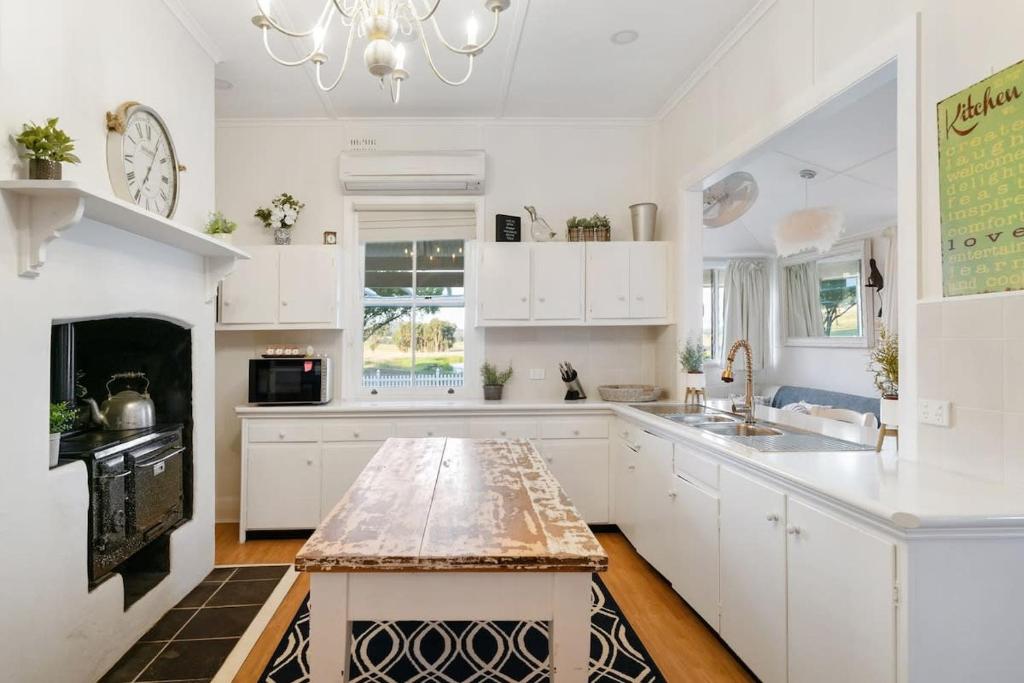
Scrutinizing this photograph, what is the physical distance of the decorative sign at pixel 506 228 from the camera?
3.97 metres

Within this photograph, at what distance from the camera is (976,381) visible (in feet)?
5.34

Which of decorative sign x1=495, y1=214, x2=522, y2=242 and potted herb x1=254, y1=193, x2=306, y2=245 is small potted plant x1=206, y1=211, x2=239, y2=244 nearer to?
potted herb x1=254, y1=193, x2=306, y2=245

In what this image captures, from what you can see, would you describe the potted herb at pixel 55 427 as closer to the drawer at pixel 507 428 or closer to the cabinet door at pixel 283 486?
the cabinet door at pixel 283 486

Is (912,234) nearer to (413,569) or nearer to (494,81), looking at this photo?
(413,569)

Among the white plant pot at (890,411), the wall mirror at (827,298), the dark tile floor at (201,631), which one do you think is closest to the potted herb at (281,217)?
the dark tile floor at (201,631)

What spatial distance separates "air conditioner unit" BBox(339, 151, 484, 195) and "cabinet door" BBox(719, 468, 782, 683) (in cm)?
279

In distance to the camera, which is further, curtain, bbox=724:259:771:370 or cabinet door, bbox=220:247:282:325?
curtain, bbox=724:259:771:370

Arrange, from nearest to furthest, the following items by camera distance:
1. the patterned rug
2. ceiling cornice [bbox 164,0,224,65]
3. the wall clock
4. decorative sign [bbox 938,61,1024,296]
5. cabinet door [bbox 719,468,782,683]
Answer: decorative sign [bbox 938,61,1024,296]
cabinet door [bbox 719,468,782,683]
the patterned rug
the wall clock
ceiling cornice [bbox 164,0,224,65]

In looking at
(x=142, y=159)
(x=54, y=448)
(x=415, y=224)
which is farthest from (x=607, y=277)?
(x=54, y=448)

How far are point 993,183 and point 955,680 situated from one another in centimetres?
134

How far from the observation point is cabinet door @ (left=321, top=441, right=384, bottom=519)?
3.64 m

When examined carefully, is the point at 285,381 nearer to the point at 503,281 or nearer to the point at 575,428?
the point at 503,281

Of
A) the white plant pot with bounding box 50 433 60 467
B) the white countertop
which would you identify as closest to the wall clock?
the white plant pot with bounding box 50 433 60 467

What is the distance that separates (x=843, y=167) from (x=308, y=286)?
4.11m
